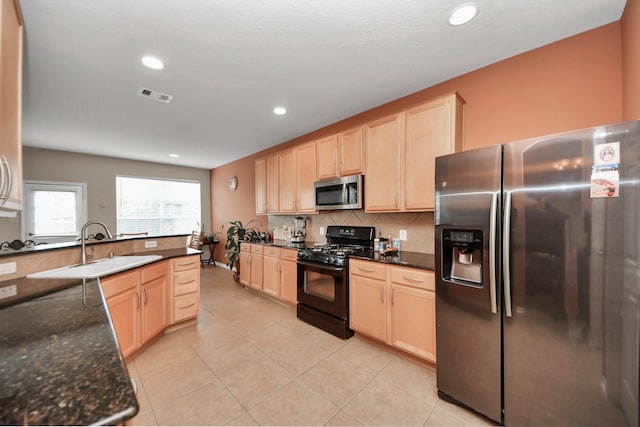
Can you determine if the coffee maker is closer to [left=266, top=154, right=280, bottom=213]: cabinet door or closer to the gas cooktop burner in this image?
[left=266, top=154, right=280, bottom=213]: cabinet door

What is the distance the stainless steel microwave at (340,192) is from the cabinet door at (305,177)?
14 centimetres

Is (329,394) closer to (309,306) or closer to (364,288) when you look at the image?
(364,288)

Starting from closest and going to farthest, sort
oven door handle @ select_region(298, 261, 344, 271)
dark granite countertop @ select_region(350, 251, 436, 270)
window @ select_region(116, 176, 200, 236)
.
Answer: dark granite countertop @ select_region(350, 251, 436, 270), oven door handle @ select_region(298, 261, 344, 271), window @ select_region(116, 176, 200, 236)

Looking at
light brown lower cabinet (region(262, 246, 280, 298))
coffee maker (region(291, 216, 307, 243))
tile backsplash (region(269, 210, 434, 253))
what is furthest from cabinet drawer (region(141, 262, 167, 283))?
A: tile backsplash (region(269, 210, 434, 253))

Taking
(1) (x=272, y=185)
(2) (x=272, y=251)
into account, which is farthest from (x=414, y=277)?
(1) (x=272, y=185)

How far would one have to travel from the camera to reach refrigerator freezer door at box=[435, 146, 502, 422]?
5.06 feet

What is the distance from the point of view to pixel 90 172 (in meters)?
5.12

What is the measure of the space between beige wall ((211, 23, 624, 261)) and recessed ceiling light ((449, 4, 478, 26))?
2.47 feet

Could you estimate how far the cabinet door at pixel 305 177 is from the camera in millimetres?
3498

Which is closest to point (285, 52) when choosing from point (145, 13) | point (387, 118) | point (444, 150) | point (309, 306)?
point (145, 13)

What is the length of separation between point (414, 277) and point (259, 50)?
2283 mm

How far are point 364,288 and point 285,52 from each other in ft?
7.43

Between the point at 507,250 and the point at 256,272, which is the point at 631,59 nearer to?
the point at 507,250

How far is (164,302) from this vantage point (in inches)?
108
